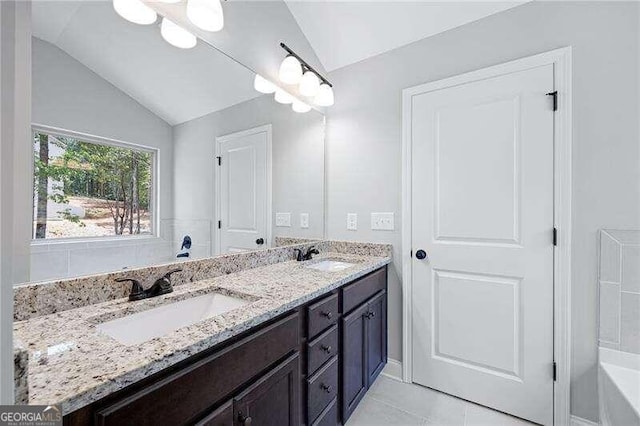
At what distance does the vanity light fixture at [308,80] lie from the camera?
191 cm

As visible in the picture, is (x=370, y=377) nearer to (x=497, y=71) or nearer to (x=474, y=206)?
(x=474, y=206)

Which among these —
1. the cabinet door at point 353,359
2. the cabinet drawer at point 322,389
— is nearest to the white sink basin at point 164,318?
the cabinet drawer at point 322,389

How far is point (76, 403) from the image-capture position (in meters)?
0.53

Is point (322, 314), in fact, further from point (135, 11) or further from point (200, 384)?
point (135, 11)

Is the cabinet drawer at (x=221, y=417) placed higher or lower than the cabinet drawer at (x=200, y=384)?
lower

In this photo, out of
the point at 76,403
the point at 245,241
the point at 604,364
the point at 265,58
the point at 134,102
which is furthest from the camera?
the point at 265,58

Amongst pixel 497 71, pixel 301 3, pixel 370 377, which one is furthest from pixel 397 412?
pixel 301 3

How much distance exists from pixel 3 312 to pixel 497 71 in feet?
7.21

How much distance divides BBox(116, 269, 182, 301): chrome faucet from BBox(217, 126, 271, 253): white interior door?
374 millimetres

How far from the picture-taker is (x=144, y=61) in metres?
1.24

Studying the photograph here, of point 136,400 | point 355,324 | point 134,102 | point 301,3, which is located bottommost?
point 355,324

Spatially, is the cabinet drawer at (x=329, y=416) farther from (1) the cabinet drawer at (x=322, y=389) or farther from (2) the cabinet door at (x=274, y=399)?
(2) the cabinet door at (x=274, y=399)

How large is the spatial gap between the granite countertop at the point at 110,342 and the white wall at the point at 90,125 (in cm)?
17

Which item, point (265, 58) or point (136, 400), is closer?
point (136, 400)
